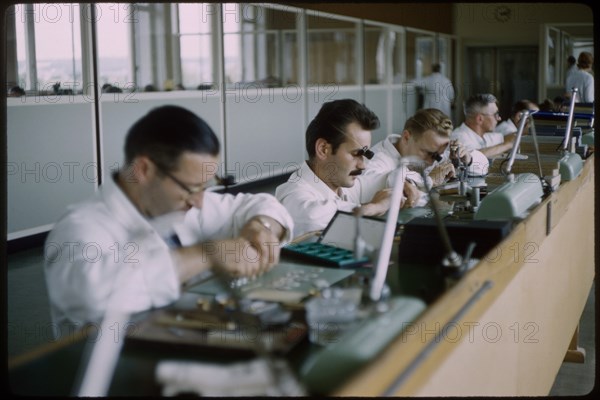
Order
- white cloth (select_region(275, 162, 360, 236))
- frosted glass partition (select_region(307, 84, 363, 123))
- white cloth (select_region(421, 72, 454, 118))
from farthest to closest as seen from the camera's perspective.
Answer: white cloth (select_region(421, 72, 454, 118)) → frosted glass partition (select_region(307, 84, 363, 123)) → white cloth (select_region(275, 162, 360, 236))

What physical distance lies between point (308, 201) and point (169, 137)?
1.00 metres

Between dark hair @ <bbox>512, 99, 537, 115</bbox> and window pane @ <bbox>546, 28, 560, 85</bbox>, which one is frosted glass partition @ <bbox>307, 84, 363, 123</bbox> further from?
dark hair @ <bbox>512, 99, 537, 115</bbox>

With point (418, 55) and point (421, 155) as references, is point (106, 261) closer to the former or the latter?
point (421, 155)

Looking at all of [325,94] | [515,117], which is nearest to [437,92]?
[325,94]

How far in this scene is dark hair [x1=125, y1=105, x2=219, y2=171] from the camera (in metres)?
1.72

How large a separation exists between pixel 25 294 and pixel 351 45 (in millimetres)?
8872

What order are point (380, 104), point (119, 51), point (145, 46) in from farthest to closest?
point (145, 46) → point (380, 104) → point (119, 51)

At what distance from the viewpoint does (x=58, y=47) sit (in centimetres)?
704

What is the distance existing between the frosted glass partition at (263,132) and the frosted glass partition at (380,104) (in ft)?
6.51

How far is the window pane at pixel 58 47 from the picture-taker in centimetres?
589

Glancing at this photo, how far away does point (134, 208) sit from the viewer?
1.69 meters

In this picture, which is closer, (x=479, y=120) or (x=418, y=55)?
(x=479, y=120)

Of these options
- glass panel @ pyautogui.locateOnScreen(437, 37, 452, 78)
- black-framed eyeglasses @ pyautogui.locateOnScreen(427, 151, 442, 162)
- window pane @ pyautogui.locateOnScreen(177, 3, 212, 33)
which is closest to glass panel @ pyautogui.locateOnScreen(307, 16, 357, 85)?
window pane @ pyautogui.locateOnScreen(177, 3, 212, 33)

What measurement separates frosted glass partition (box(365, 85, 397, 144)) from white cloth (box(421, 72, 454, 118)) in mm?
692
